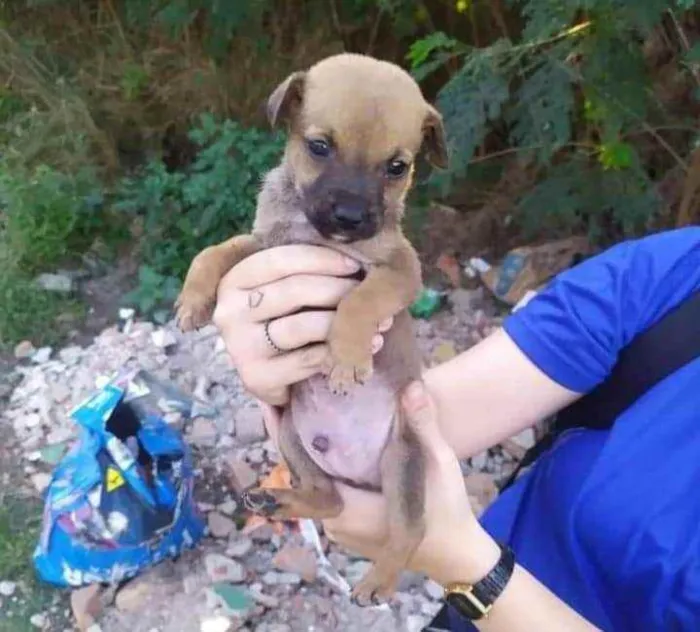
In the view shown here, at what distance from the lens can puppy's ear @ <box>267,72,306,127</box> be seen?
81.9 inches

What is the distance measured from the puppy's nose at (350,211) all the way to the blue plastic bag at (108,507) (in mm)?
1511

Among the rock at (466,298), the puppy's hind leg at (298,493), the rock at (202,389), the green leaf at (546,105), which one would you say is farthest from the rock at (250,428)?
the puppy's hind leg at (298,493)

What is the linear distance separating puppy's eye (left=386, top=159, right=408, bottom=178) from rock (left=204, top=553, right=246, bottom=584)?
170 centimetres

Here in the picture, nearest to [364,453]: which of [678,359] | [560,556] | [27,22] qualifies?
[560,556]

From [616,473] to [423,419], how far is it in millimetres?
378

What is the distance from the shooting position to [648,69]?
12.4 ft

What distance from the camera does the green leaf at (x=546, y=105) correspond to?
3480mm

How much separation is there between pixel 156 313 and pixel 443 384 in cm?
222

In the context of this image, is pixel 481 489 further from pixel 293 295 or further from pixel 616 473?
pixel 293 295

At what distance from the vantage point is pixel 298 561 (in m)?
3.35

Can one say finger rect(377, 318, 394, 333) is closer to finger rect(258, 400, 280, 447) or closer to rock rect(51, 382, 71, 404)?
finger rect(258, 400, 280, 447)

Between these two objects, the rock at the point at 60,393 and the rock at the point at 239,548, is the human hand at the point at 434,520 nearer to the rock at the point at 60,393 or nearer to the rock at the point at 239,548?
the rock at the point at 239,548

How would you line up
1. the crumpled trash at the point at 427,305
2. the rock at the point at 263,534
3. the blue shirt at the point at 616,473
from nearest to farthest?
1. the blue shirt at the point at 616,473
2. the rock at the point at 263,534
3. the crumpled trash at the point at 427,305

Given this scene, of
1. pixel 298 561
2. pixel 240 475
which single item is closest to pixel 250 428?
pixel 240 475
